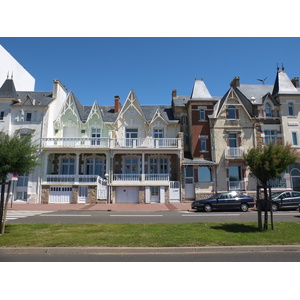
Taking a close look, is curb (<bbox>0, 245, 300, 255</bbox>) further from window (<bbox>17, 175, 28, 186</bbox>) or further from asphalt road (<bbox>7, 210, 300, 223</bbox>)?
window (<bbox>17, 175, 28, 186</bbox>)

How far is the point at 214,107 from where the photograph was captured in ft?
92.7

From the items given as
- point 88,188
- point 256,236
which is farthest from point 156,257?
point 88,188

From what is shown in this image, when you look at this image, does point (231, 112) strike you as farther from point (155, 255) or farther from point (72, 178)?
point (155, 255)

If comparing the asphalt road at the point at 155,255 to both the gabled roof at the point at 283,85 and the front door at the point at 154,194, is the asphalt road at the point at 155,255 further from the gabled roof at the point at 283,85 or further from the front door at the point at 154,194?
the gabled roof at the point at 283,85

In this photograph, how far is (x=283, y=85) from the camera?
2728 centimetres

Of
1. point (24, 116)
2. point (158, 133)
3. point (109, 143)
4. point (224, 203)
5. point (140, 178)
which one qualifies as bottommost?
point (224, 203)

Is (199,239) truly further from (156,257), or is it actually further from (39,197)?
(39,197)

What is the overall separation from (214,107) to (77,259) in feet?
82.9

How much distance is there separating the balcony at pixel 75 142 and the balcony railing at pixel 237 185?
13.3 m

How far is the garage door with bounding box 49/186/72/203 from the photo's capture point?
912 inches

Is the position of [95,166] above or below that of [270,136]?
below

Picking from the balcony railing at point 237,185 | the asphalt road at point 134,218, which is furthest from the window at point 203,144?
the asphalt road at point 134,218

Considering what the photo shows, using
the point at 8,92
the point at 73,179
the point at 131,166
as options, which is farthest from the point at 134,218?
the point at 8,92

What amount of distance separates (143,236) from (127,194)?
16687 mm
